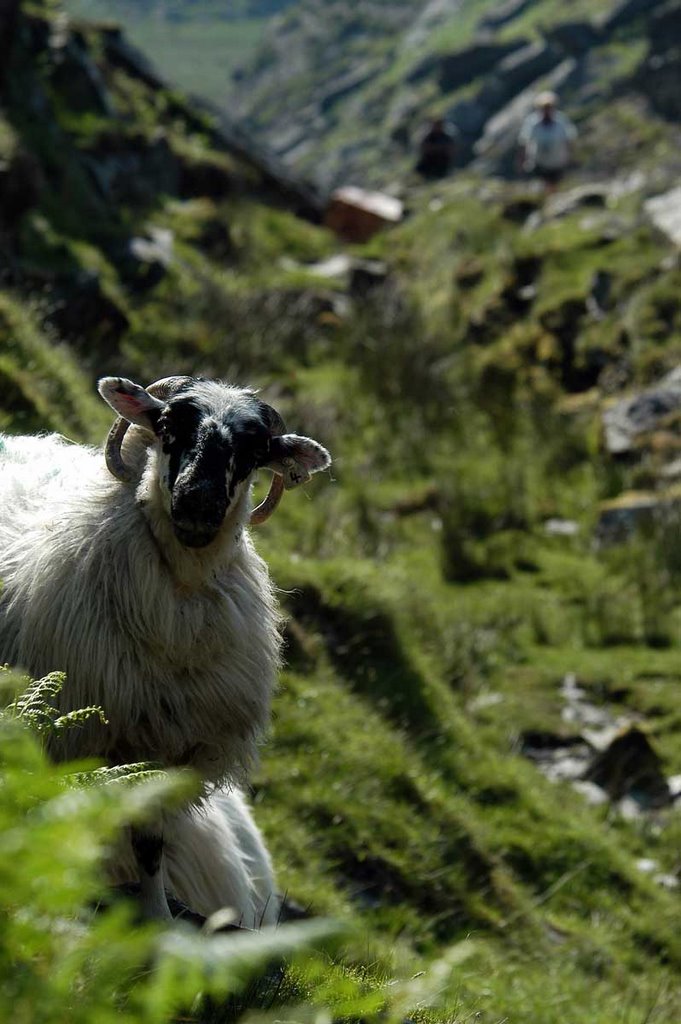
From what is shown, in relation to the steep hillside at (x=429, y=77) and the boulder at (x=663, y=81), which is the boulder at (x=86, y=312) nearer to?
the steep hillside at (x=429, y=77)

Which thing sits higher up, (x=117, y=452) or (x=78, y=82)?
(x=78, y=82)

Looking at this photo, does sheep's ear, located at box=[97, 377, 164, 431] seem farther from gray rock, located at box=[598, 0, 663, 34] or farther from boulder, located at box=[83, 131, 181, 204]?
gray rock, located at box=[598, 0, 663, 34]

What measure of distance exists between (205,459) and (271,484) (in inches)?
21.0

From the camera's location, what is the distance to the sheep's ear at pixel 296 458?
13.8 ft

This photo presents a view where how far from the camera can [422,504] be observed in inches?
472

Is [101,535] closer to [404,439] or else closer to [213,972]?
[213,972]

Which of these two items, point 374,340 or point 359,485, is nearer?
point 359,485

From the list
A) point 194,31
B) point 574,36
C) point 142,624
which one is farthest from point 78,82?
point 194,31

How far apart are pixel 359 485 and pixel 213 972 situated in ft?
34.7

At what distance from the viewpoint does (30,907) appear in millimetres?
1489

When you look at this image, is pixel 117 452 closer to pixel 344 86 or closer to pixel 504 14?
pixel 504 14

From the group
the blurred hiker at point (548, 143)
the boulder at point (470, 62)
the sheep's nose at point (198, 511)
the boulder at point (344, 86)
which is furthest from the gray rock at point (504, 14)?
the sheep's nose at point (198, 511)

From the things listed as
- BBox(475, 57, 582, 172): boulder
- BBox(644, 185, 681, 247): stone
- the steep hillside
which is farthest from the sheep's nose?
BBox(475, 57, 582, 172): boulder

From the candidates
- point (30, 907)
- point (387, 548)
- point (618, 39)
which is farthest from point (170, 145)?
point (618, 39)
